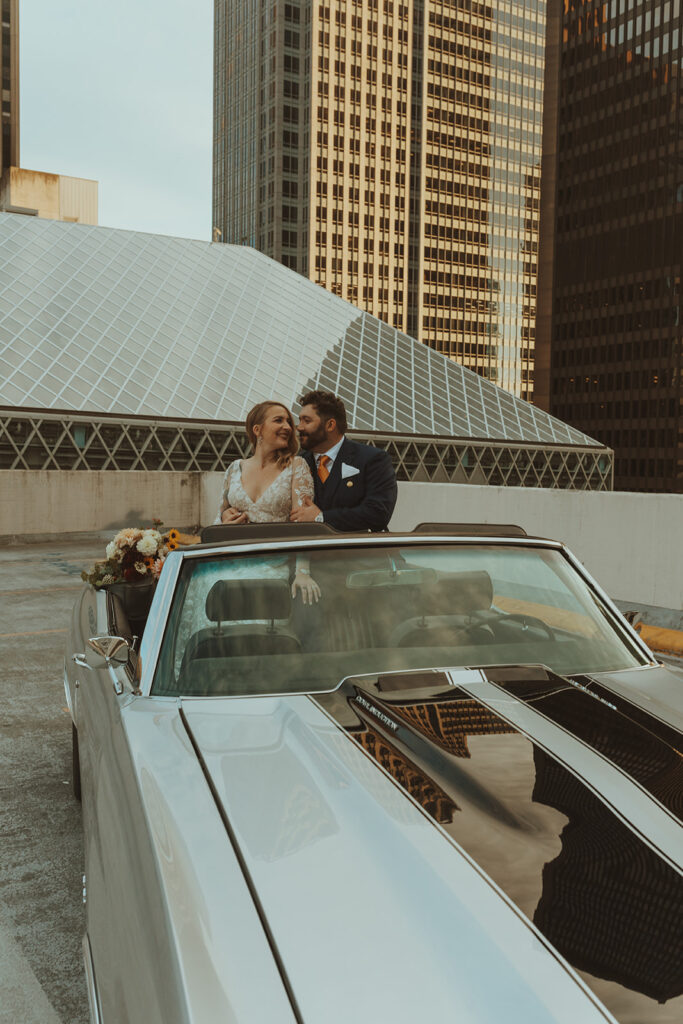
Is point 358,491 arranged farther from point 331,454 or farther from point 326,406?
point 326,406

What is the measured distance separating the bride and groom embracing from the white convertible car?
1.52 meters

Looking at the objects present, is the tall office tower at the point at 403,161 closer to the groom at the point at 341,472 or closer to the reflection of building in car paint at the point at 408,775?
the groom at the point at 341,472

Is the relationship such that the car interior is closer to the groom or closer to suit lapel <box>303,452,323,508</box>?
the groom

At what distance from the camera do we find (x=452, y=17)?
15800 cm

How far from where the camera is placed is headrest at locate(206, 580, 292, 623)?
9.45ft

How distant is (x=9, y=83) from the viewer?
364ft

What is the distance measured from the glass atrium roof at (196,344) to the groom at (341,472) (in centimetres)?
2796

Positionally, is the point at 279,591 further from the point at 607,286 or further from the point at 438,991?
the point at 607,286

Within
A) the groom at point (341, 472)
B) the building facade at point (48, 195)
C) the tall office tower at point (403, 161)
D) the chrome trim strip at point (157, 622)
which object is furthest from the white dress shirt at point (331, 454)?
the tall office tower at point (403, 161)

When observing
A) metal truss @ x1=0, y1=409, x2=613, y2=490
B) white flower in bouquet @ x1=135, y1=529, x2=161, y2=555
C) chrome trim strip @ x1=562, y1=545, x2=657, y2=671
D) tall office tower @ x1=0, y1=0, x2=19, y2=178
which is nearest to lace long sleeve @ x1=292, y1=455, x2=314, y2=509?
white flower in bouquet @ x1=135, y1=529, x2=161, y2=555

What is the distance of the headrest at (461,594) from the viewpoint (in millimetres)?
3027

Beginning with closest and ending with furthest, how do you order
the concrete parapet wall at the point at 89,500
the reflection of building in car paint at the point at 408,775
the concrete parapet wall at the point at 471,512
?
the reflection of building in car paint at the point at 408,775 → the concrete parapet wall at the point at 471,512 → the concrete parapet wall at the point at 89,500

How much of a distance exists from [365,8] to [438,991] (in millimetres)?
177529

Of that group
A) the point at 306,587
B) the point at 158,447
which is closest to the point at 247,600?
the point at 306,587
